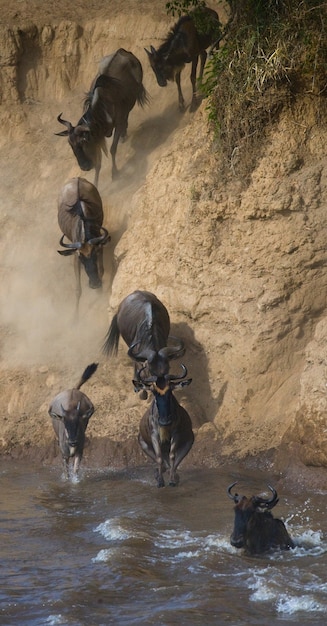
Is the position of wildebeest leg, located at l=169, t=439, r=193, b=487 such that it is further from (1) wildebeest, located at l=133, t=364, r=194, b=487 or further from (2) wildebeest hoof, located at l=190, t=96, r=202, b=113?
(2) wildebeest hoof, located at l=190, t=96, r=202, b=113

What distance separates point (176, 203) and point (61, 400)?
3.56 m

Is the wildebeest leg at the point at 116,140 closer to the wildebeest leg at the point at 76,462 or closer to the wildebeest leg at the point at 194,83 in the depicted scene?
the wildebeest leg at the point at 194,83

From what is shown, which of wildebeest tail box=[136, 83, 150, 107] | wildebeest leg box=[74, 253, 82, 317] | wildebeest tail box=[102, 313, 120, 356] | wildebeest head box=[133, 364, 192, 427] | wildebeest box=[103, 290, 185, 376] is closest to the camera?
wildebeest head box=[133, 364, 192, 427]

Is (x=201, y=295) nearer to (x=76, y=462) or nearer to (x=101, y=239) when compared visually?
(x=101, y=239)

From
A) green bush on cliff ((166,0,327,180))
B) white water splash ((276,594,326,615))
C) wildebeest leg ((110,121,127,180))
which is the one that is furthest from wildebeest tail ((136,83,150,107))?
white water splash ((276,594,326,615))

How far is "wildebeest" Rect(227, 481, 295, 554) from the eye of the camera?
976 cm

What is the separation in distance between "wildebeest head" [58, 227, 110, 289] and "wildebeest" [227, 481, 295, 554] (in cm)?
748

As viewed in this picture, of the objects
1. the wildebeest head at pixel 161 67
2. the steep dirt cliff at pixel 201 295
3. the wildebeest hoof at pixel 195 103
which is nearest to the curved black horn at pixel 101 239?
the steep dirt cliff at pixel 201 295

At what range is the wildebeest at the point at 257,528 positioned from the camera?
9.76m

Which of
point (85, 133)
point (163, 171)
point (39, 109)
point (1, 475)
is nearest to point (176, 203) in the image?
point (163, 171)

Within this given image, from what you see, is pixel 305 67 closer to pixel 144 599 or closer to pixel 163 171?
pixel 163 171

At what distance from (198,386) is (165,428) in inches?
76.4

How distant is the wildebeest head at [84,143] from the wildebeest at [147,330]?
4.17 meters

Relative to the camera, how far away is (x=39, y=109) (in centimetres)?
2075
